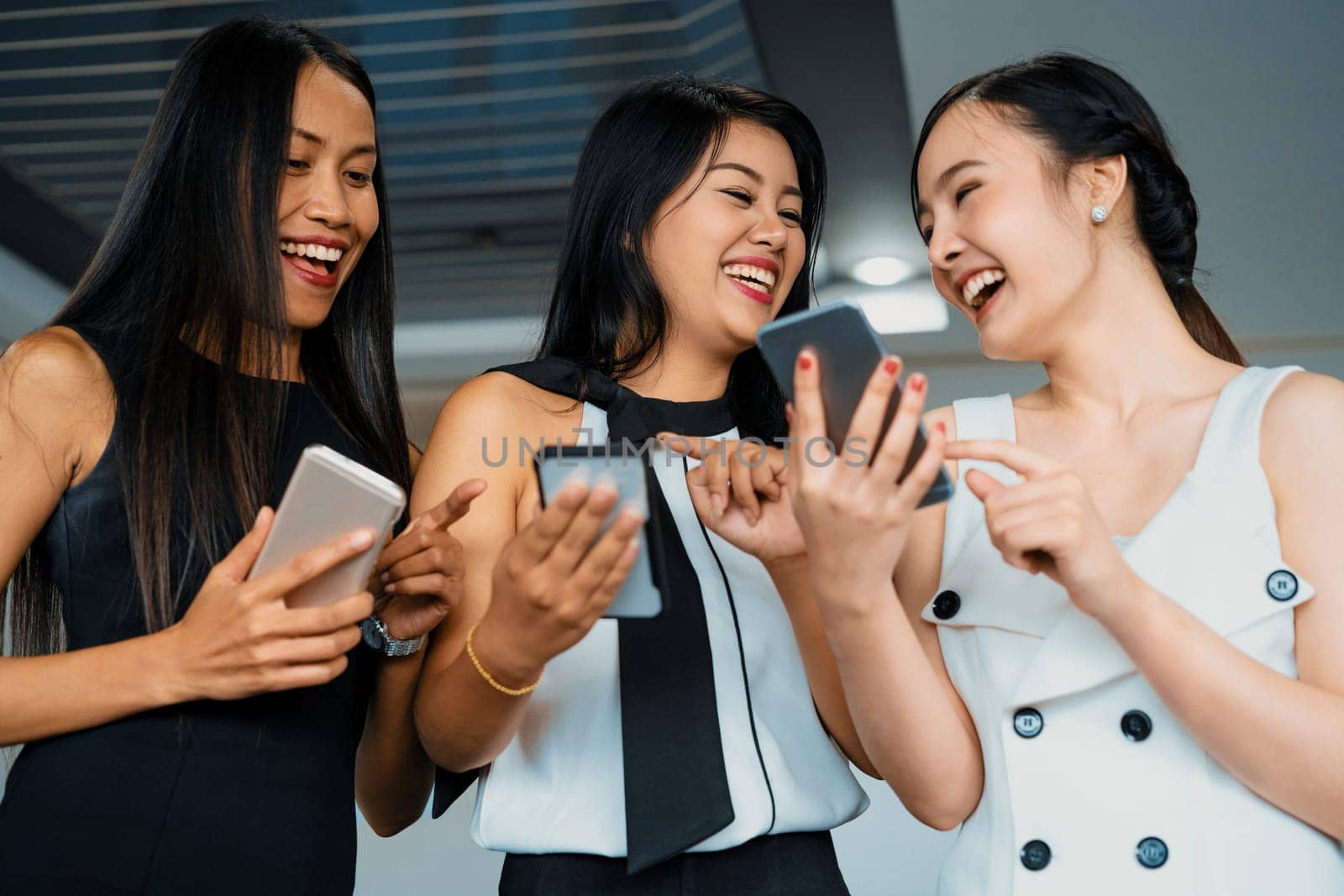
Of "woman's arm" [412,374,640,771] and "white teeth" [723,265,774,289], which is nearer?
"woman's arm" [412,374,640,771]

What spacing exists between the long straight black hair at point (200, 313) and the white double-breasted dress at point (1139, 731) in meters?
0.87

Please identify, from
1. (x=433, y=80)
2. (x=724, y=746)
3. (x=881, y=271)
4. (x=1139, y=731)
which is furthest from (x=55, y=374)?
(x=881, y=271)

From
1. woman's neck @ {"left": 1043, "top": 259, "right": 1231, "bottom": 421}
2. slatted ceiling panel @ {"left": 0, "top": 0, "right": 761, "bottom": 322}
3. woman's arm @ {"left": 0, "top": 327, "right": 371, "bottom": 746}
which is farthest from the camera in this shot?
slatted ceiling panel @ {"left": 0, "top": 0, "right": 761, "bottom": 322}

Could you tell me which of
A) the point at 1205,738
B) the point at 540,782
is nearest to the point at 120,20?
the point at 540,782

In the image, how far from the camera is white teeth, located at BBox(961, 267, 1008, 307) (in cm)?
156

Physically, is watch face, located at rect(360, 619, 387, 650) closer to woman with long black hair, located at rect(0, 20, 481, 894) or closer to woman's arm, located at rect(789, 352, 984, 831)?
woman with long black hair, located at rect(0, 20, 481, 894)

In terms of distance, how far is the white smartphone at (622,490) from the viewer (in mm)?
1174

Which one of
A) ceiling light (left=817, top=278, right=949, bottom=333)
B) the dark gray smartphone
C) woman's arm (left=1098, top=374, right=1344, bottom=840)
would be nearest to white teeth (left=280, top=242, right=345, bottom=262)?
the dark gray smartphone

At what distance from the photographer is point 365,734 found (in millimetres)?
1691

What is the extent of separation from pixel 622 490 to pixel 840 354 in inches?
9.3

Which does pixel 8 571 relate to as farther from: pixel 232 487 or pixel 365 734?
pixel 365 734

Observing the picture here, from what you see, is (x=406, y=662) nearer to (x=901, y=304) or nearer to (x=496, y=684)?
(x=496, y=684)

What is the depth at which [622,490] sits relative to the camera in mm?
1175

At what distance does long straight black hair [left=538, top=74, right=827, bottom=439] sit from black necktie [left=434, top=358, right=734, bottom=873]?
0.20 m
